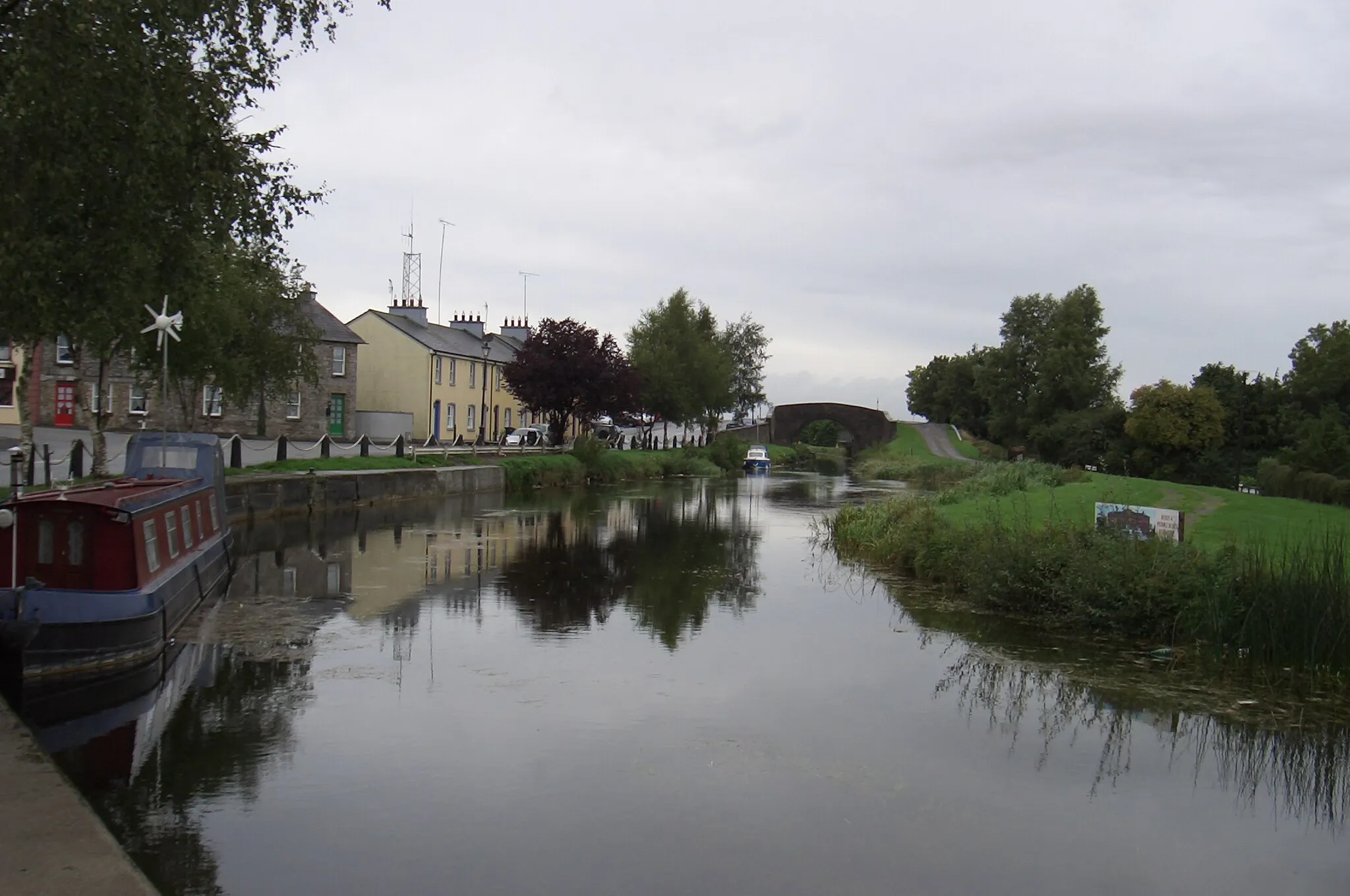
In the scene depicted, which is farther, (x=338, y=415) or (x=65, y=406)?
(x=338, y=415)

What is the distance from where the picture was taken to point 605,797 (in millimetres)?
8664

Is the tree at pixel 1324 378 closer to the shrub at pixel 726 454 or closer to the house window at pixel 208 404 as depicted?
the shrub at pixel 726 454

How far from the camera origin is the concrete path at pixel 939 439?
82.7m

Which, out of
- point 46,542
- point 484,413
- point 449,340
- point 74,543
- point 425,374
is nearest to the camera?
point 46,542

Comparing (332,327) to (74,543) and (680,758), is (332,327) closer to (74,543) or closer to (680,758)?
(74,543)

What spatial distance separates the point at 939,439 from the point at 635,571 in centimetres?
7334

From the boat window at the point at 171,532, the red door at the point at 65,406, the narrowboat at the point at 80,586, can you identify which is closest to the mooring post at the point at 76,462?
the boat window at the point at 171,532

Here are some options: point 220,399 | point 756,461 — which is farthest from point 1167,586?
point 756,461

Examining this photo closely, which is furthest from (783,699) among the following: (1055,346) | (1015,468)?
(1055,346)

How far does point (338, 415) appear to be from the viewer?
52750 mm

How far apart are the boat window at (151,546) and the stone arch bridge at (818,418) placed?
85821 mm

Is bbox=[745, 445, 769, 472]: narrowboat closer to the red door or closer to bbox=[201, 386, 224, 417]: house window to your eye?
bbox=[201, 386, 224, 417]: house window

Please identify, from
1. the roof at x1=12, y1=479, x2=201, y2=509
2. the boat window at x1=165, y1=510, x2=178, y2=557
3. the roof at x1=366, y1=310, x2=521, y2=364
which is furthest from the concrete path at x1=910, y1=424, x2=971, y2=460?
the boat window at x1=165, y1=510, x2=178, y2=557

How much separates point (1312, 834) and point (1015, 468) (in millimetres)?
33155
